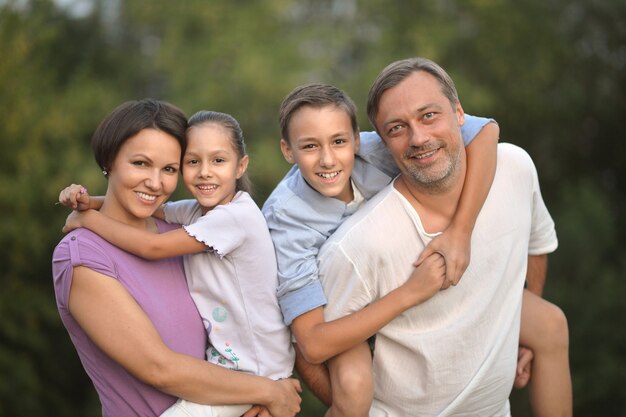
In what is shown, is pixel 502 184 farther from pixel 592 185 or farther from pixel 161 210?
pixel 592 185

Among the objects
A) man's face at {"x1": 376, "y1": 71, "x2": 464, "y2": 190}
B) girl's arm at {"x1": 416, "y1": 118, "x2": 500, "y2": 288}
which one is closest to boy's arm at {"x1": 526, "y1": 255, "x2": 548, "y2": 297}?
girl's arm at {"x1": 416, "y1": 118, "x2": 500, "y2": 288}

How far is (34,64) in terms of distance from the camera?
8562mm

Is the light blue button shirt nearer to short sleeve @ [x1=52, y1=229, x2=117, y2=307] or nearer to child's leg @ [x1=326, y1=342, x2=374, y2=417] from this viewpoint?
child's leg @ [x1=326, y1=342, x2=374, y2=417]

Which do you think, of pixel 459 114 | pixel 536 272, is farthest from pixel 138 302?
pixel 536 272

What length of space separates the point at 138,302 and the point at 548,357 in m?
1.57

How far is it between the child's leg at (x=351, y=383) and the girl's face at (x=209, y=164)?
72 centimetres

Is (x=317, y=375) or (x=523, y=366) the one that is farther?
(x=523, y=366)

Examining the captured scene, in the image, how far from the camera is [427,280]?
2799mm

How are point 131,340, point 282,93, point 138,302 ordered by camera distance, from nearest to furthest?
point 131,340, point 138,302, point 282,93

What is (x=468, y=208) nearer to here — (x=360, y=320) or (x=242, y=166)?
(x=360, y=320)

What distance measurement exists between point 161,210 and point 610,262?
738 cm

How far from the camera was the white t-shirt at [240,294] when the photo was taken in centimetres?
280

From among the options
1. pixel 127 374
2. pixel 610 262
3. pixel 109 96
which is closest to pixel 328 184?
pixel 127 374

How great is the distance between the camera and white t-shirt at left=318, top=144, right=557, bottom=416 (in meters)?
2.87
